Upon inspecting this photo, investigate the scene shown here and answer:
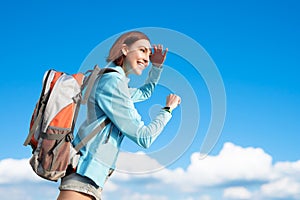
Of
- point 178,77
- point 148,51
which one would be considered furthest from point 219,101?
point 148,51

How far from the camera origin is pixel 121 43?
4039mm

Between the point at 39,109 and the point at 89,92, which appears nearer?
the point at 39,109

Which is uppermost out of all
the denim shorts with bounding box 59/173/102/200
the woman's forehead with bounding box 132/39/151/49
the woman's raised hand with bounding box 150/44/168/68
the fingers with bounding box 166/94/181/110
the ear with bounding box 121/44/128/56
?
the woman's raised hand with bounding box 150/44/168/68

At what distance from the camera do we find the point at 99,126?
12.4 ft

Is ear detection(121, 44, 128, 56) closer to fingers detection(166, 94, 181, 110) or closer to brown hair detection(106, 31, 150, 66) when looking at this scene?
brown hair detection(106, 31, 150, 66)

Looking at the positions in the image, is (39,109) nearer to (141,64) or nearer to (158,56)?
(141,64)

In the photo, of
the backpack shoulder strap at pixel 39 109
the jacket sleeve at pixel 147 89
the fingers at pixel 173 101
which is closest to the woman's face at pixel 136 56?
the fingers at pixel 173 101

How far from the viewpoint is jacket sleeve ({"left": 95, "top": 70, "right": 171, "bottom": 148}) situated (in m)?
3.71

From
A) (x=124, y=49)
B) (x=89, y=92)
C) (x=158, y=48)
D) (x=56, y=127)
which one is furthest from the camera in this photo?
(x=158, y=48)

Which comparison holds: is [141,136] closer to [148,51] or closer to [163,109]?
[163,109]

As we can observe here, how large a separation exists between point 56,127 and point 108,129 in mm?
452

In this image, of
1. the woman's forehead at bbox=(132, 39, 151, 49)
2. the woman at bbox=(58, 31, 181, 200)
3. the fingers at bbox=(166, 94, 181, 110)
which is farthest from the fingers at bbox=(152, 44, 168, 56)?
the fingers at bbox=(166, 94, 181, 110)

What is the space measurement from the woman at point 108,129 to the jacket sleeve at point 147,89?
67cm

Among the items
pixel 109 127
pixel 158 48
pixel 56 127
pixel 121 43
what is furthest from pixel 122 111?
pixel 158 48
